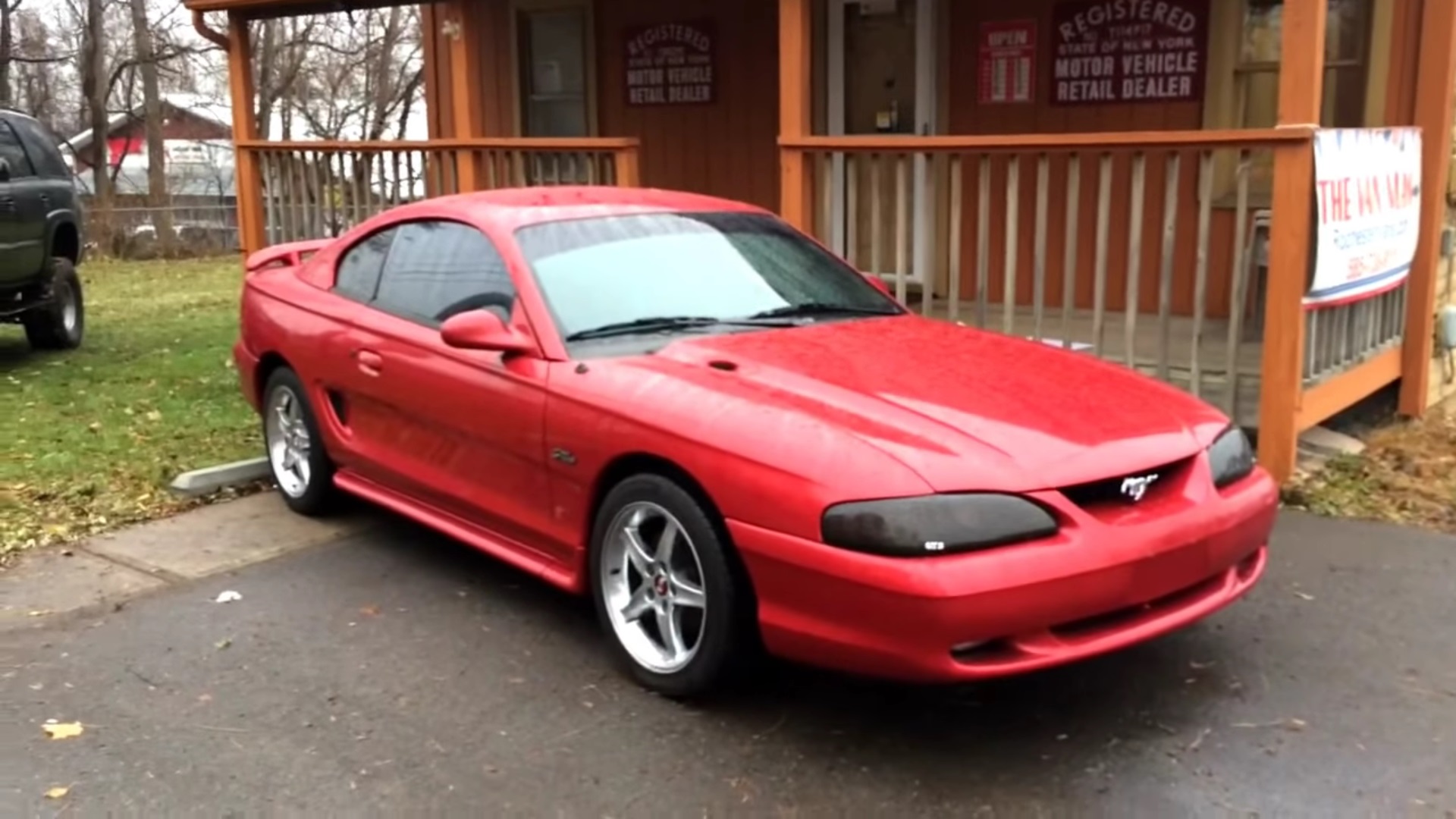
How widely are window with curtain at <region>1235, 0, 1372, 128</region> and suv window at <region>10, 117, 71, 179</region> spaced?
9.33m

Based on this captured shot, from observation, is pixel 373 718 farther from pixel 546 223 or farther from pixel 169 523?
pixel 169 523

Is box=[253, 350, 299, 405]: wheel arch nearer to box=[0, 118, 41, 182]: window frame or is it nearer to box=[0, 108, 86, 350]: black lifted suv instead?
box=[0, 108, 86, 350]: black lifted suv

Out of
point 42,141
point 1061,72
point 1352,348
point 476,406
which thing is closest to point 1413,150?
point 1352,348

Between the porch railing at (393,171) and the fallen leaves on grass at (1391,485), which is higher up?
the porch railing at (393,171)

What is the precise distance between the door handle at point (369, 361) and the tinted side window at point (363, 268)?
0.93 feet

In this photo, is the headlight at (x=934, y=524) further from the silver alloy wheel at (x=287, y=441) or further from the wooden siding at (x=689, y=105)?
the wooden siding at (x=689, y=105)

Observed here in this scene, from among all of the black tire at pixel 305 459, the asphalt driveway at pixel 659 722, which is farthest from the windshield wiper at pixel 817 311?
the black tire at pixel 305 459

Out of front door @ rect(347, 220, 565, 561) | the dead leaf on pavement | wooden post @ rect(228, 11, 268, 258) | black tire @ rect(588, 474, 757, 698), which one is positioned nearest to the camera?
black tire @ rect(588, 474, 757, 698)

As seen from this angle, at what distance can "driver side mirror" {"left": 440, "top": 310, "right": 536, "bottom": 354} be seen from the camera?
15.1ft

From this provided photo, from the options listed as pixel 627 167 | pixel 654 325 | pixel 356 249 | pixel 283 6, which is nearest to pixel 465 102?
pixel 627 167

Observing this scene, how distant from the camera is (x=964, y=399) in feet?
13.6

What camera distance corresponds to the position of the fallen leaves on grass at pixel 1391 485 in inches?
245

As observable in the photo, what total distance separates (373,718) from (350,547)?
188 cm

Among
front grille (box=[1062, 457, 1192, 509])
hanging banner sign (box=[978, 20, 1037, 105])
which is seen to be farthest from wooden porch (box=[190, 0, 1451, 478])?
front grille (box=[1062, 457, 1192, 509])
